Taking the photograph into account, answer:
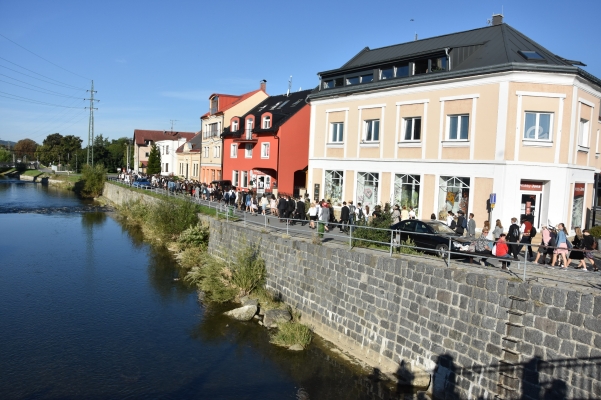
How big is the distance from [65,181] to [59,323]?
70.4m

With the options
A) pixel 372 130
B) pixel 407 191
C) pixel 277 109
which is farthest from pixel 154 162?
pixel 407 191

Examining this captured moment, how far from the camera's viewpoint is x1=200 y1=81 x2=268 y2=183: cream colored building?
161 feet

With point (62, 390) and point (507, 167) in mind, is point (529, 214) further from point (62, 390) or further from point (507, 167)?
point (62, 390)

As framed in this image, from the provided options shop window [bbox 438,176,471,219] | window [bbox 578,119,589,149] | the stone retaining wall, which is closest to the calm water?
the stone retaining wall

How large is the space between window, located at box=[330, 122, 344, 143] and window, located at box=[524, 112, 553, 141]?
416 inches

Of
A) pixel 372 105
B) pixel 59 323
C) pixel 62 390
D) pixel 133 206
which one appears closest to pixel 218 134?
pixel 133 206

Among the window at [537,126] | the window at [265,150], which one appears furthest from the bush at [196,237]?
the window at [537,126]

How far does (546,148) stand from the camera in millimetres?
20406

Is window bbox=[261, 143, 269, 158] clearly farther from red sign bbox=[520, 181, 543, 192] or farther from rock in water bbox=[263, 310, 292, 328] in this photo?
rock in water bbox=[263, 310, 292, 328]

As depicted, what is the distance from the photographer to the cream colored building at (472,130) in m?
20.3

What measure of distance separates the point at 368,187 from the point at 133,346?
49.0 ft

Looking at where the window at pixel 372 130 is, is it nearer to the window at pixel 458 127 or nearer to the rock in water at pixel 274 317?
the window at pixel 458 127

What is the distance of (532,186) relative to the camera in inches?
822

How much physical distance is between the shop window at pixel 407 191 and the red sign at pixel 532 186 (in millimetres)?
4883
